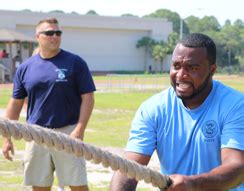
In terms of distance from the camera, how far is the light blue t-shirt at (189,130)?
10.3 ft

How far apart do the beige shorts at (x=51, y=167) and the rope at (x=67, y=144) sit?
344 centimetres

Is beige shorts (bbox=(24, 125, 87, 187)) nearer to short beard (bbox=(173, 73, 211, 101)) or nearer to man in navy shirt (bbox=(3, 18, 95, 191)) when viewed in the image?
man in navy shirt (bbox=(3, 18, 95, 191))

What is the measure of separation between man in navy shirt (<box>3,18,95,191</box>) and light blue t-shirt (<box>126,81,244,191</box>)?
8.92 feet

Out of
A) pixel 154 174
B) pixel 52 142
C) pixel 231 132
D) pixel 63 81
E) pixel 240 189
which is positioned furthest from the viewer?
pixel 63 81

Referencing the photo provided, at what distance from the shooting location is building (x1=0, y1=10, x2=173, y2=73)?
60.8 meters

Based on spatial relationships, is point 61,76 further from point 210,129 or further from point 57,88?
point 210,129

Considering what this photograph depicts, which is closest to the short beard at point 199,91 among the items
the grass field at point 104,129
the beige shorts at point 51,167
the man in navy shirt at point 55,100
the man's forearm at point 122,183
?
the man's forearm at point 122,183

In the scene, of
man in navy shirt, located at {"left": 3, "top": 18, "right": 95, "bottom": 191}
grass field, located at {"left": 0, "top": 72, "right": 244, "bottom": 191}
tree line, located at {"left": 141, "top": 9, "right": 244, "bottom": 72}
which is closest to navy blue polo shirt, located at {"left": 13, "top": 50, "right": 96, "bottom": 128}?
man in navy shirt, located at {"left": 3, "top": 18, "right": 95, "bottom": 191}

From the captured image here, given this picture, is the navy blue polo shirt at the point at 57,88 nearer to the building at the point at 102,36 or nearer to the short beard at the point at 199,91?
the short beard at the point at 199,91

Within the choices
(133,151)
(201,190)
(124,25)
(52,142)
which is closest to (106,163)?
(52,142)

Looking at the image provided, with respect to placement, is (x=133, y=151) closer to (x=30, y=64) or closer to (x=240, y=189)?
(x=240, y=189)

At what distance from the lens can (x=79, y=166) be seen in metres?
6.14

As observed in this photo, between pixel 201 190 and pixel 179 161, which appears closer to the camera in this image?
pixel 201 190

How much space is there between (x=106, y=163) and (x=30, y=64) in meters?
3.82
